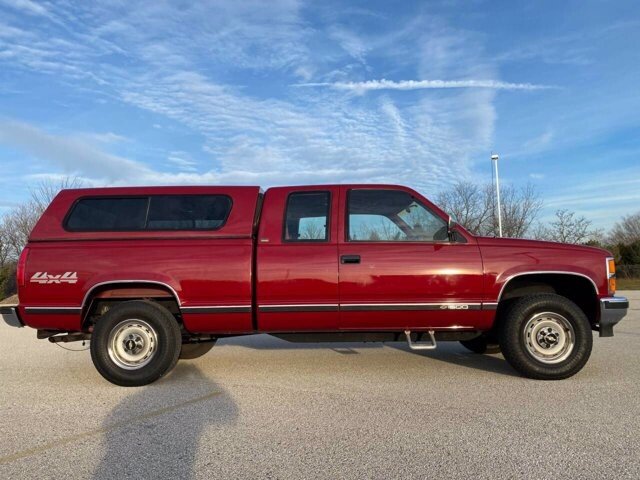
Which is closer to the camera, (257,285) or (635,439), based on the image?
(635,439)

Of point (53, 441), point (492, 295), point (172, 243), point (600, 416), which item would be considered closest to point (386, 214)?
point (492, 295)

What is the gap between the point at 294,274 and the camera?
5.15 meters

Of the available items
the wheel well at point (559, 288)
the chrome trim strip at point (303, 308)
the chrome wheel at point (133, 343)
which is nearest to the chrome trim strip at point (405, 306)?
the chrome trim strip at point (303, 308)

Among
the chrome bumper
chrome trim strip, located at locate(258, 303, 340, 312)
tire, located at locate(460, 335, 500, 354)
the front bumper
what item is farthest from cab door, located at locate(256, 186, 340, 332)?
the front bumper

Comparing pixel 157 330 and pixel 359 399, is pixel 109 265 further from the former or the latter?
pixel 359 399

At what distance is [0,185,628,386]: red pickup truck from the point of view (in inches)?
203

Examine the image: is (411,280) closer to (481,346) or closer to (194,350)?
(481,346)

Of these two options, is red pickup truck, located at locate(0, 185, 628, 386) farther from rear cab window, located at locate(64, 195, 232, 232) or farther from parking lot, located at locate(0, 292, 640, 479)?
parking lot, located at locate(0, 292, 640, 479)

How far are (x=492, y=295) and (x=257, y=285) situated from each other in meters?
2.40

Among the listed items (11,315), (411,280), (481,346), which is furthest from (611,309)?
(11,315)

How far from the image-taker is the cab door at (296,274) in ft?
16.9

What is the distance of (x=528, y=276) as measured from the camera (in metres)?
5.37

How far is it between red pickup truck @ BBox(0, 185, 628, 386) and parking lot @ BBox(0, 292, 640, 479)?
483 mm

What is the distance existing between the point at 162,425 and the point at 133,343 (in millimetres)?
1539
